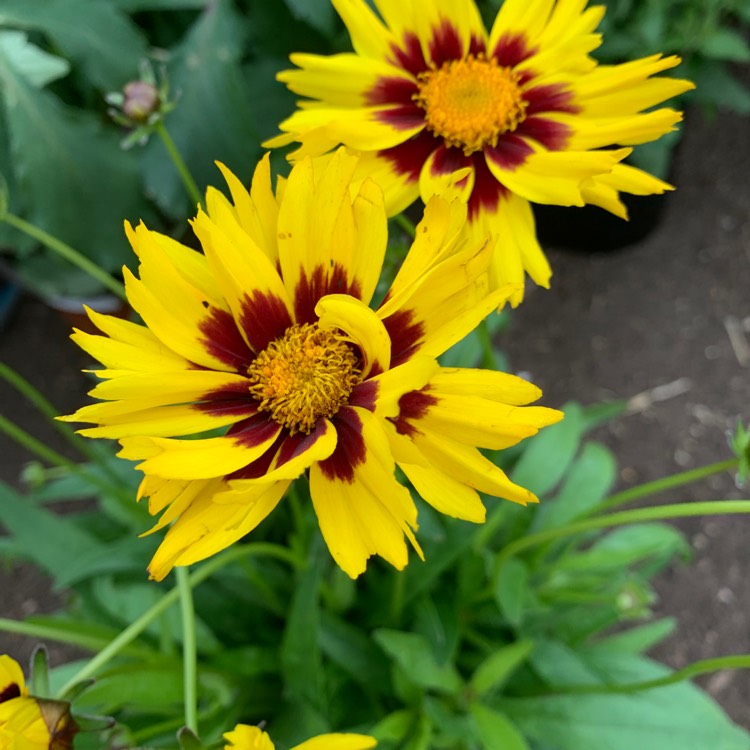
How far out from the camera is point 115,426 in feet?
1.25

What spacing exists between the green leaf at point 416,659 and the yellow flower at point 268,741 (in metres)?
0.23

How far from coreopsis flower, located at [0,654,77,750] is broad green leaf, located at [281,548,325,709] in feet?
0.75

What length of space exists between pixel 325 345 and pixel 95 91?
0.78m

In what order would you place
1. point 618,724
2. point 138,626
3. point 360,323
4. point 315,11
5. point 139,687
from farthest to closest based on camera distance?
point 315,11 → point 618,724 → point 139,687 → point 138,626 → point 360,323

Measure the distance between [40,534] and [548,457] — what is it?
0.52m

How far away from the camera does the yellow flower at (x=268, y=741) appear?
0.37m

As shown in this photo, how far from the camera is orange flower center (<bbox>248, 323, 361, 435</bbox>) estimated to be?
1.34 ft

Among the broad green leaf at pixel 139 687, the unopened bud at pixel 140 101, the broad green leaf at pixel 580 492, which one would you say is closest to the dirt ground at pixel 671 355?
the broad green leaf at pixel 580 492

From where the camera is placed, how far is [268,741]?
0.37m

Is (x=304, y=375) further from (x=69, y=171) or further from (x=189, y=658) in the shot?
(x=69, y=171)

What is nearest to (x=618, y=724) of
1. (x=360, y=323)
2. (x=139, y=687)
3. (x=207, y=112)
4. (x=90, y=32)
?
(x=139, y=687)

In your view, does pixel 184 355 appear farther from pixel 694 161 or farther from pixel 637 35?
pixel 694 161

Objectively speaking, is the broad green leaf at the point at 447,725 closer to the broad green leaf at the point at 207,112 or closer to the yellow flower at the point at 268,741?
the yellow flower at the point at 268,741

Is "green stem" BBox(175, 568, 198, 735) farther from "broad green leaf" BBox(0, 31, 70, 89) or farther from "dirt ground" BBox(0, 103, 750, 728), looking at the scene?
"dirt ground" BBox(0, 103, 750, 728)
